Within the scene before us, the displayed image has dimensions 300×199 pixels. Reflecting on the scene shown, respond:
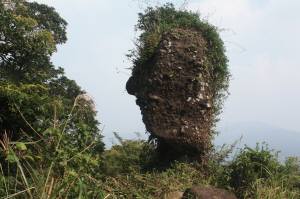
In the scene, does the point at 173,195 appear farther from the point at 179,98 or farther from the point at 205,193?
the point at 179,98

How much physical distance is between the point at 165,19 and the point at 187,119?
3047mm

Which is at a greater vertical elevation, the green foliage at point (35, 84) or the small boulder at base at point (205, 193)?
the green foliage at point (35, 84)

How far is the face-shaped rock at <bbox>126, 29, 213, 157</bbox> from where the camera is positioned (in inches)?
444

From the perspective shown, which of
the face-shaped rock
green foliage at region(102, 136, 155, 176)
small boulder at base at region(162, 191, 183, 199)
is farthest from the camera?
Answer: green foliage at region(102, 136, 155, 176)

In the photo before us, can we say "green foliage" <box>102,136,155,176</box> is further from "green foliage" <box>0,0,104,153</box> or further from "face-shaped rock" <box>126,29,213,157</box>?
"face-shaped rock" <box>126,29,213,157</box>

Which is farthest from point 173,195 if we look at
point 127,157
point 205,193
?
point 127,157

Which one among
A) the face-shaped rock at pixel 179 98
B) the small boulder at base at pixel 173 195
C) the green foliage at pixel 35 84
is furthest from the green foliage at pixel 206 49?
the small boulder at base at pixel 173 195

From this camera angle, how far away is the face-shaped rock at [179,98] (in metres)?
11.3

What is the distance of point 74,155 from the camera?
21.9ft

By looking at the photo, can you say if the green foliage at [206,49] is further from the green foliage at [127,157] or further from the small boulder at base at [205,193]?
the small boulder at base at [205,193]

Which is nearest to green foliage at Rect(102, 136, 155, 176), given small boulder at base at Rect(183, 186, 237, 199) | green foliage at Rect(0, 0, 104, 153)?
green foliage at Rect(0, 0, 104, 153)

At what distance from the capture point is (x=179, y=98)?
447 inches

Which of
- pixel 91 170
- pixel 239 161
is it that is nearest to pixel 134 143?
pixel 239 161

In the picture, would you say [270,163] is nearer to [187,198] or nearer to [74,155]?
[187,198]
